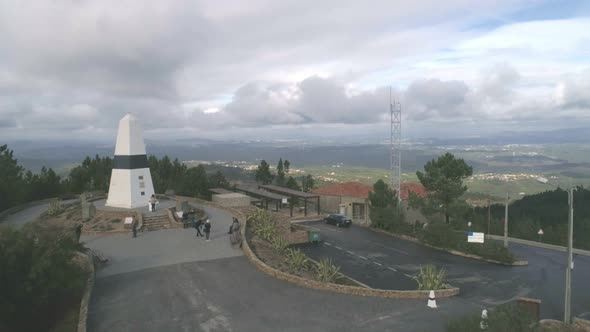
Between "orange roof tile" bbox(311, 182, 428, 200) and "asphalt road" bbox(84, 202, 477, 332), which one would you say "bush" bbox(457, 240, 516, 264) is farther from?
"orange roof tile" bbox(311, 182, 428, 200)

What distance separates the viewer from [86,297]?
1239cm

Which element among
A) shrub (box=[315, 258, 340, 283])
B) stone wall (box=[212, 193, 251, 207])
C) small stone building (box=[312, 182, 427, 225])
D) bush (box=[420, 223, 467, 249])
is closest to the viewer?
shrub (box=[315, 258, 340, 283])

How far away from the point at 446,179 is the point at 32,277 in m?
25.8

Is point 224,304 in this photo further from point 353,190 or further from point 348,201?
point 353,190

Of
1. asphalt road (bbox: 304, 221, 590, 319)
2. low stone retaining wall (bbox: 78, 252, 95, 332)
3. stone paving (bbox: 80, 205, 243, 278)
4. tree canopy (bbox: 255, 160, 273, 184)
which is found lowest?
asphalt road (bbox: 304, 221, 590, 319)

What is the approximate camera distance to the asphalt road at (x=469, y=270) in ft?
50.7

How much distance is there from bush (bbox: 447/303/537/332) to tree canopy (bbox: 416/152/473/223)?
1931 cm

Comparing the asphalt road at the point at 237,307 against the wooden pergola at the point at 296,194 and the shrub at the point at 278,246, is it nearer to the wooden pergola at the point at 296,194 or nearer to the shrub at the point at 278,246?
the shrub at the point at 278,246

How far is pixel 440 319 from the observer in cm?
1170

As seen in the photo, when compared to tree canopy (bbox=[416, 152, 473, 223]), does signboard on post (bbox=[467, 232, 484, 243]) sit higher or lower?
lower

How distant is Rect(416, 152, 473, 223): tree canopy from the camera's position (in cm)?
2838

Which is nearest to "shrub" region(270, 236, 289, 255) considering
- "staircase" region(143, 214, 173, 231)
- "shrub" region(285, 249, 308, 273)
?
"shrub" region(285, 249, 308, 273)

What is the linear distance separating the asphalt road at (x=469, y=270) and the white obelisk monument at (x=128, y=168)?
1370 cm

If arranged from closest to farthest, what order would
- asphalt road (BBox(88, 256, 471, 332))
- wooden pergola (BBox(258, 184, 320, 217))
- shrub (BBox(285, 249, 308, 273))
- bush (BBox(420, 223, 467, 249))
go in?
asphalt road (BBox(88, 256, 471, 332)) → shrub (BBox(285, 249, 308, 273)) → bush (BBox(420, 223, 467, 249)) → wooden pergola (BBox(258, 184, 320, 217))
